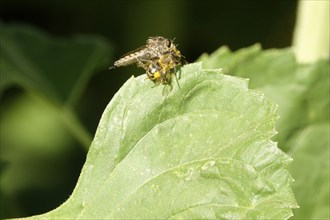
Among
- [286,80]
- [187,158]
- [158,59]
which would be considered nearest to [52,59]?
[286,80]

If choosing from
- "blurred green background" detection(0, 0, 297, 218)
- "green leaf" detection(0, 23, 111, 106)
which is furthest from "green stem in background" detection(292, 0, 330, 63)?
"blurred green background" detection(0, 0, 297, 218)

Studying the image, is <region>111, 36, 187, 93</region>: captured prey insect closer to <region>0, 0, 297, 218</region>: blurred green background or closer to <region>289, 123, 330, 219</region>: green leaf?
<region>289, 123, 330, 219</region>: green leaf

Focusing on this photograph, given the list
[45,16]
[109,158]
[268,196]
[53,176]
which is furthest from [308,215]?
[45,16]

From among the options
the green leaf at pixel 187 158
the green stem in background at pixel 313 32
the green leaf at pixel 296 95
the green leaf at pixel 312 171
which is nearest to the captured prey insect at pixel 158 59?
the green leaf at pixel 187 158

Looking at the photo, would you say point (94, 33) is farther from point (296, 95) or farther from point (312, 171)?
point (312, 171)

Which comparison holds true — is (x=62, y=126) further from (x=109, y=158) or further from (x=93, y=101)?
(x=109, y=158)

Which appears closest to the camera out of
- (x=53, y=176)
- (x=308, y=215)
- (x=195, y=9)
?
(x=308, y=215)

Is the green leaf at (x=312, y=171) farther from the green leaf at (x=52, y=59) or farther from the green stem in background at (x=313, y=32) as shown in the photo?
the green leaf at (x=52, y=59)
